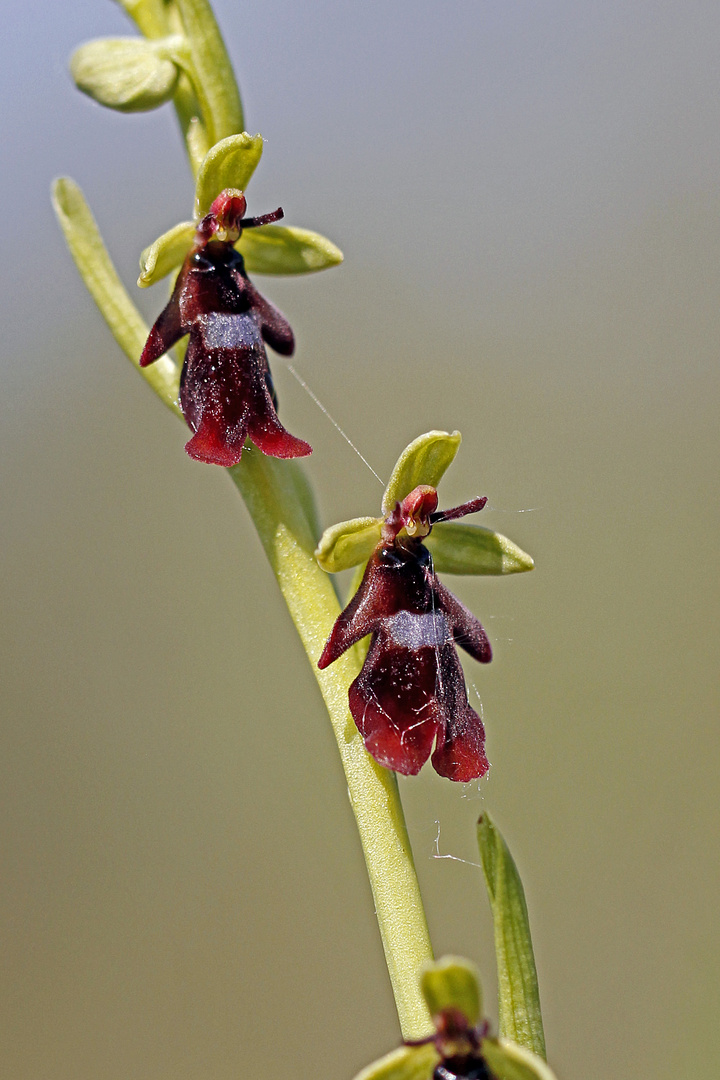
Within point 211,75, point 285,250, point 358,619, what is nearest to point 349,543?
point 358,619

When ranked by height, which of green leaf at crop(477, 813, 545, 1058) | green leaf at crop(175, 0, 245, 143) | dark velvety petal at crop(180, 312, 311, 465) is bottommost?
green leaf at crop(477, 813, 545, 1058)

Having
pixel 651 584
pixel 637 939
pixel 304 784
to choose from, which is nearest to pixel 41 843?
pixel 304 784

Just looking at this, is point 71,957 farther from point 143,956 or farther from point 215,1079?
point 215,1079

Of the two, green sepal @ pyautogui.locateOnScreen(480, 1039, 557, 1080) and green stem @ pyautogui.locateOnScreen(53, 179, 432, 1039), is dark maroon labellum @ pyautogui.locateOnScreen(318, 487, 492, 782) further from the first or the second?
green sepal @ pyautogui.locateOnScreen(480, 1039, 557, 1080)

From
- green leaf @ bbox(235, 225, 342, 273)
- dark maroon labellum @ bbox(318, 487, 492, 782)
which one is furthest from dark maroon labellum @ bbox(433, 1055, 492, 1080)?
green leaf @ bbox(235, 225, 342, 273)

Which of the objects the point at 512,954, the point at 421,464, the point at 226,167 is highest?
the point at 226,167

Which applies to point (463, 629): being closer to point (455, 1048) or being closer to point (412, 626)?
point (412, 626)
